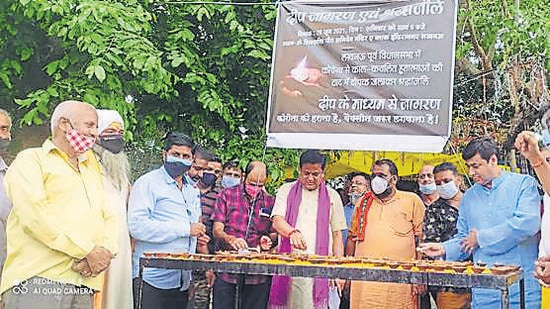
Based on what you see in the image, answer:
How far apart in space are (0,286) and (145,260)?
0.94 meters

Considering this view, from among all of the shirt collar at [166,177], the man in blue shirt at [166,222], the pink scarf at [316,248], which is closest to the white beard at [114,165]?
the man in blue shirt at [166,222]

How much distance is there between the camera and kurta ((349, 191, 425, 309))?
516 cm

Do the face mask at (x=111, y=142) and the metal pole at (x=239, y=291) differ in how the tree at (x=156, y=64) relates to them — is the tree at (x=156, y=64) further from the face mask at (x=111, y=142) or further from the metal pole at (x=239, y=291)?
the metal pole at (x=239, y=291)

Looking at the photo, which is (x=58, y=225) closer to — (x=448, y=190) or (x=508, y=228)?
(x=508, y=228)

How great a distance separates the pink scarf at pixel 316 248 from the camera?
541cm

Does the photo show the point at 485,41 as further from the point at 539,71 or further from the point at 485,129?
the point at 485,129

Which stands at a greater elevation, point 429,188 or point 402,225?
point 429,188

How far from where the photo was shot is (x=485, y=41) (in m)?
8.89

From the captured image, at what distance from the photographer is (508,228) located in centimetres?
445

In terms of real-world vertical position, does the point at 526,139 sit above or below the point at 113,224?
above

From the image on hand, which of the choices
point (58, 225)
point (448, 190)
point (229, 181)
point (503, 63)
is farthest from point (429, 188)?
point (503, 63)

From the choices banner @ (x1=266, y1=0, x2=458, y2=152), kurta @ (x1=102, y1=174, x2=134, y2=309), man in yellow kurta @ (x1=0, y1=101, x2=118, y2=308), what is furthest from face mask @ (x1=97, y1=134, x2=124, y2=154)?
banner @ (x1=266, y1=0, x2=458, y2=152)

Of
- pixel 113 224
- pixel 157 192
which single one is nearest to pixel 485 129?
pixel 157 192

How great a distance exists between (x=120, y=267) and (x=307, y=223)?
1.50 metres
